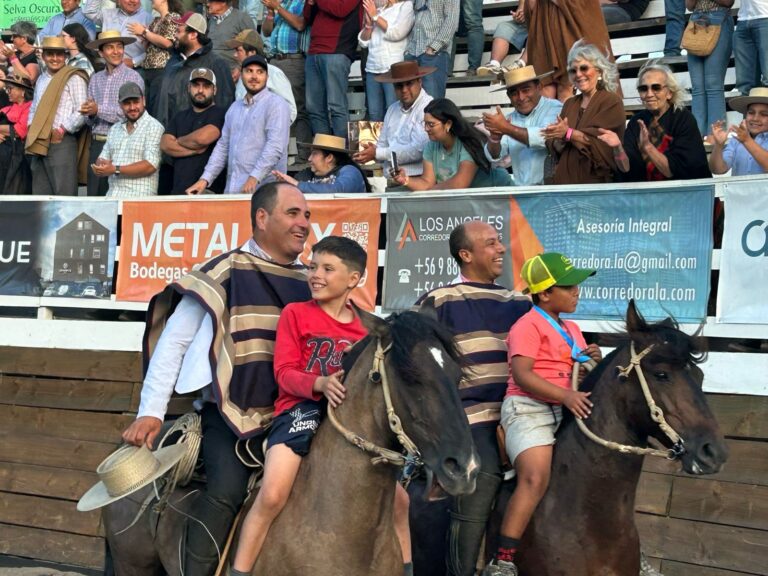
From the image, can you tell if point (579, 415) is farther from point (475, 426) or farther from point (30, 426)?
point (30, 426)

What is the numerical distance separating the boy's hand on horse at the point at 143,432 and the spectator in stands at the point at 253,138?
539 cm

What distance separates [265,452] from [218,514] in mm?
396

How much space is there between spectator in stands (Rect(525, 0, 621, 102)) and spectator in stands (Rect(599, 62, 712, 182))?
6.56 ft

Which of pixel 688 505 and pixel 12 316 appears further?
pixel 12 316

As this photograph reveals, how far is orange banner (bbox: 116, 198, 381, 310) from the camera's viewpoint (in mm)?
9396

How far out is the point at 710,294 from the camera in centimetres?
778

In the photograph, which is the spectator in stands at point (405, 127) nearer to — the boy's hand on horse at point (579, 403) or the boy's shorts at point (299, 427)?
the boy's hand on horse at point (579, 403)

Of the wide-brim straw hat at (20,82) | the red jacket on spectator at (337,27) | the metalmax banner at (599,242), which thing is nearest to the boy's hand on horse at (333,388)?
the metalmax banner at (599,242)

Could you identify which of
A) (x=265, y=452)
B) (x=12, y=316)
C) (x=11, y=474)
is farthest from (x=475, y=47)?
(x=265, y=452)

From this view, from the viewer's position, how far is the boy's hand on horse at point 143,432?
5637 mm

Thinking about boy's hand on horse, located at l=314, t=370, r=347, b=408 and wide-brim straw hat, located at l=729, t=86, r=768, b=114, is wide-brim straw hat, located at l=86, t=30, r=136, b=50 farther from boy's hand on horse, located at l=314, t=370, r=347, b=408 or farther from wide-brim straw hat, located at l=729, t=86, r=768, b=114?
boy's hand on horse, located at l=314, t=370, r=347, b=408

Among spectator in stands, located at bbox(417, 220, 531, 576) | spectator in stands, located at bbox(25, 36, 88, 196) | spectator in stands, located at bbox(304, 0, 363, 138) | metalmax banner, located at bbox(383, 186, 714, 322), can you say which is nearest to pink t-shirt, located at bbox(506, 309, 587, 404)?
spectator in stands, located at bbox(417, 220, 531, 576)

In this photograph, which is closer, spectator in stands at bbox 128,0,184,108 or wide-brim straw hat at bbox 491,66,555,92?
wide-brim straw hat at bbox 491,66,555,92

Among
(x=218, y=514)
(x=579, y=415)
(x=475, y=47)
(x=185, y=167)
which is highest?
(x=475, y=47)
